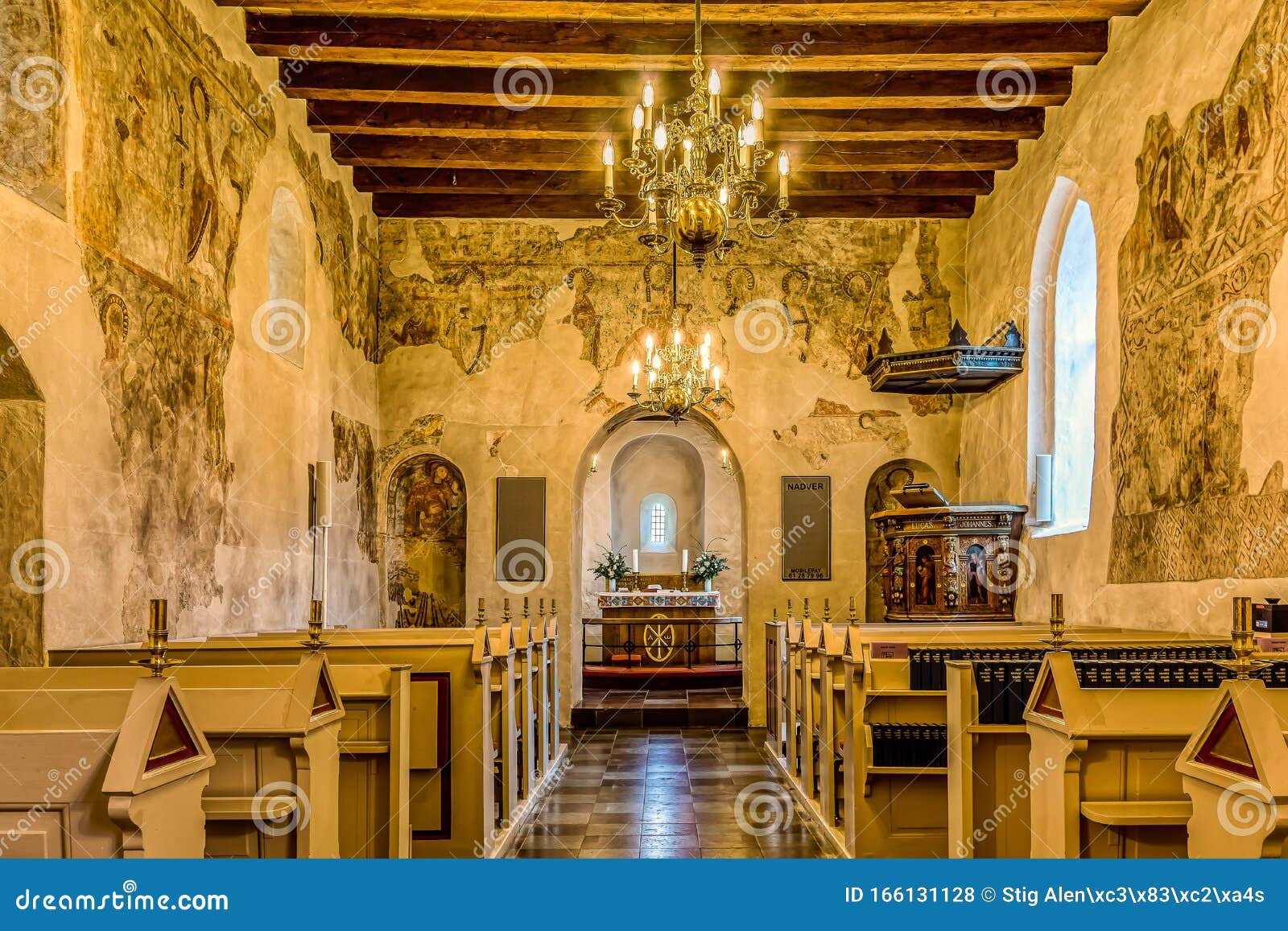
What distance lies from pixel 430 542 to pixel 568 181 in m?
4.74

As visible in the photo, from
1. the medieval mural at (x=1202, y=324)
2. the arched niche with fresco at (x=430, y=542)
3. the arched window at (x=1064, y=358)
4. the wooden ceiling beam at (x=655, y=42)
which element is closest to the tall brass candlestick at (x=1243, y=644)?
the medieval mural at (x=1202, y=324)

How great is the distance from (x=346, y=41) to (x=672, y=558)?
13.7 meters

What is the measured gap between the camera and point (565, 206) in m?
12.9

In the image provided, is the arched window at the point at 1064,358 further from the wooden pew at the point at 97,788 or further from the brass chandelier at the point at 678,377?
the wooden pew at the point at 97,788

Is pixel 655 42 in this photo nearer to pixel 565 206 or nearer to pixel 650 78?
pixel 650 78

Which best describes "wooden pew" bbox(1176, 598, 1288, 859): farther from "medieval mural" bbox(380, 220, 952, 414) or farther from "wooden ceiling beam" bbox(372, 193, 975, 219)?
"wooden ceiling beam" bbox(372, 193, 975, 219)

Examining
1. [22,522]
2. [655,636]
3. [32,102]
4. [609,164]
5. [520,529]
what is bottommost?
[655,636]

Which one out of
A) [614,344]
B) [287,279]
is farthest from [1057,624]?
[614,344]

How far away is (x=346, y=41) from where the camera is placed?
891 cm

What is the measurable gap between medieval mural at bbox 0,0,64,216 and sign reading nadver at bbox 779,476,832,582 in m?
8.78

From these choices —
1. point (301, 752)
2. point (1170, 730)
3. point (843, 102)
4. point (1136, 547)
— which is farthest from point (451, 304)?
point (1170, 730)

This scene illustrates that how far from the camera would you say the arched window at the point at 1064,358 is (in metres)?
9.54

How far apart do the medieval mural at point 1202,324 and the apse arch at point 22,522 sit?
263 inches

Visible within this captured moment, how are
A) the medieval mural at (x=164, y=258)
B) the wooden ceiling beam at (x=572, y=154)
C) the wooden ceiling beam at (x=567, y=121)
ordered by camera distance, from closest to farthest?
the medieval mural at (x=164, y=258)
the wooden ceiling beam at (x=567, y=121)
the wooden ceiling beam at (x=572, y=154)
